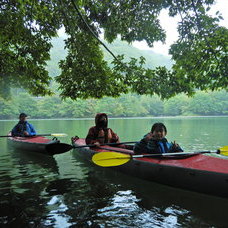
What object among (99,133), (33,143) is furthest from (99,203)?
(33,143)

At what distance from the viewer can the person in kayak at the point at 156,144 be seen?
18.9ft

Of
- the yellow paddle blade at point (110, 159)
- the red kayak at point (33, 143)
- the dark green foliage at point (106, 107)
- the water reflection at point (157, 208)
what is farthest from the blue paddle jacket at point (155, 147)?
the dark green foliage at point (106, 107)

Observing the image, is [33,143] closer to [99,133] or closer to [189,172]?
[99,133]

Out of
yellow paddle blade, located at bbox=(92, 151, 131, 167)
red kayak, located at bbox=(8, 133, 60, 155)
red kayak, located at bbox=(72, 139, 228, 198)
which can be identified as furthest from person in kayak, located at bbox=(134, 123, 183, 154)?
red kayak, located at bbox=(8, 133, 60, 155)

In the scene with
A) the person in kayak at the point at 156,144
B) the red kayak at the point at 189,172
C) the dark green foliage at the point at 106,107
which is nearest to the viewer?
the red kayak at the point at 189,172

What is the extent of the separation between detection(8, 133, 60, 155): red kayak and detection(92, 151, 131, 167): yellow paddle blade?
144 inches

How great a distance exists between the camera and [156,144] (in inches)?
233

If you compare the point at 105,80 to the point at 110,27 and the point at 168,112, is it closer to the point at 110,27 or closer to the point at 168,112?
the point at 110,27

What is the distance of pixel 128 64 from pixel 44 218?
22.4 ft

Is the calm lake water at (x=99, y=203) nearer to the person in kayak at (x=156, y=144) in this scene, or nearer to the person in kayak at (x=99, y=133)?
the person in kayak at (x=156, y=144)

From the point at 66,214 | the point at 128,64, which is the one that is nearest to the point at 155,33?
the point at 128,64

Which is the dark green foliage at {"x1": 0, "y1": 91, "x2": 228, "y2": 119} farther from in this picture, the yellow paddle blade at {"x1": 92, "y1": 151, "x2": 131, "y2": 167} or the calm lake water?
the yellow paddle blade at {"x1": 92, "y1": 151, "x2": 131, "y2": 167}

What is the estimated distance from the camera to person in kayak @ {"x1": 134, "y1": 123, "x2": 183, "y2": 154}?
5.76m

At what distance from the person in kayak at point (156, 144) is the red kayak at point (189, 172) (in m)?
0.33
